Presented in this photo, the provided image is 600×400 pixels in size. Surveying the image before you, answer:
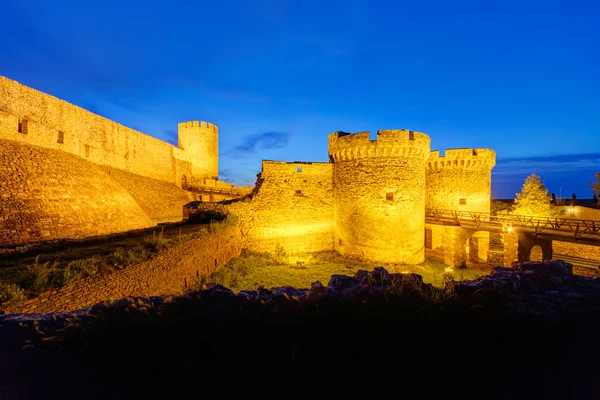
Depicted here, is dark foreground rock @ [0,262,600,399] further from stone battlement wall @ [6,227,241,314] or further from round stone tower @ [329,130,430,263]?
round stone tower @ [329,130,430,263]

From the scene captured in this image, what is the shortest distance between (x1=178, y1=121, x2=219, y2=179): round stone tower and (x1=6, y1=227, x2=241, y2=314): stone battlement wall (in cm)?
2506

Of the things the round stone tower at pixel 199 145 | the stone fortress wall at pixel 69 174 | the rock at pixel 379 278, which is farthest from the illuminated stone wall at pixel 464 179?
the round stone tower at pixel 199 145

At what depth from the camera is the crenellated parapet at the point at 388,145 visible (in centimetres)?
1591

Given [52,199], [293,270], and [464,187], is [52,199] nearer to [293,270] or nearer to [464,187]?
[293,270]

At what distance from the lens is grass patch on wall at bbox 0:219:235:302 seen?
4.57 meters

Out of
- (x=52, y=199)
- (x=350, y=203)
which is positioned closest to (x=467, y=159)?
(x=350, y=203)

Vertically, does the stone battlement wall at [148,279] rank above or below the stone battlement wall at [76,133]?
below

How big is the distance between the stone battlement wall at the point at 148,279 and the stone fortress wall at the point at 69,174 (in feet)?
23.0

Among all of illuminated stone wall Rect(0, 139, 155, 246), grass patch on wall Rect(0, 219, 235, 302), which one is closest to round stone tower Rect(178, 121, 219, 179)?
illuminated stone wall Rect(0, 139, 155, 246)

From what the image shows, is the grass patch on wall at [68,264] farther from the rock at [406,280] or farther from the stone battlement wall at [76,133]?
the stone battlement wall at [76,133]

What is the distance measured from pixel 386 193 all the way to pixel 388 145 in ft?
8.71

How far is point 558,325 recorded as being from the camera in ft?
13.0

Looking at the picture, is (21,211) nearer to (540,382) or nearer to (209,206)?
(209,206)

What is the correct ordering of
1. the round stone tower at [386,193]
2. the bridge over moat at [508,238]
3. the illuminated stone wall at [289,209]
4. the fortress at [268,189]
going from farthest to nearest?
the illuminated stone wall at [289,209], the round stone tower at [386,193], the bridge over moat at [508,238], the fortress at [268,189]
